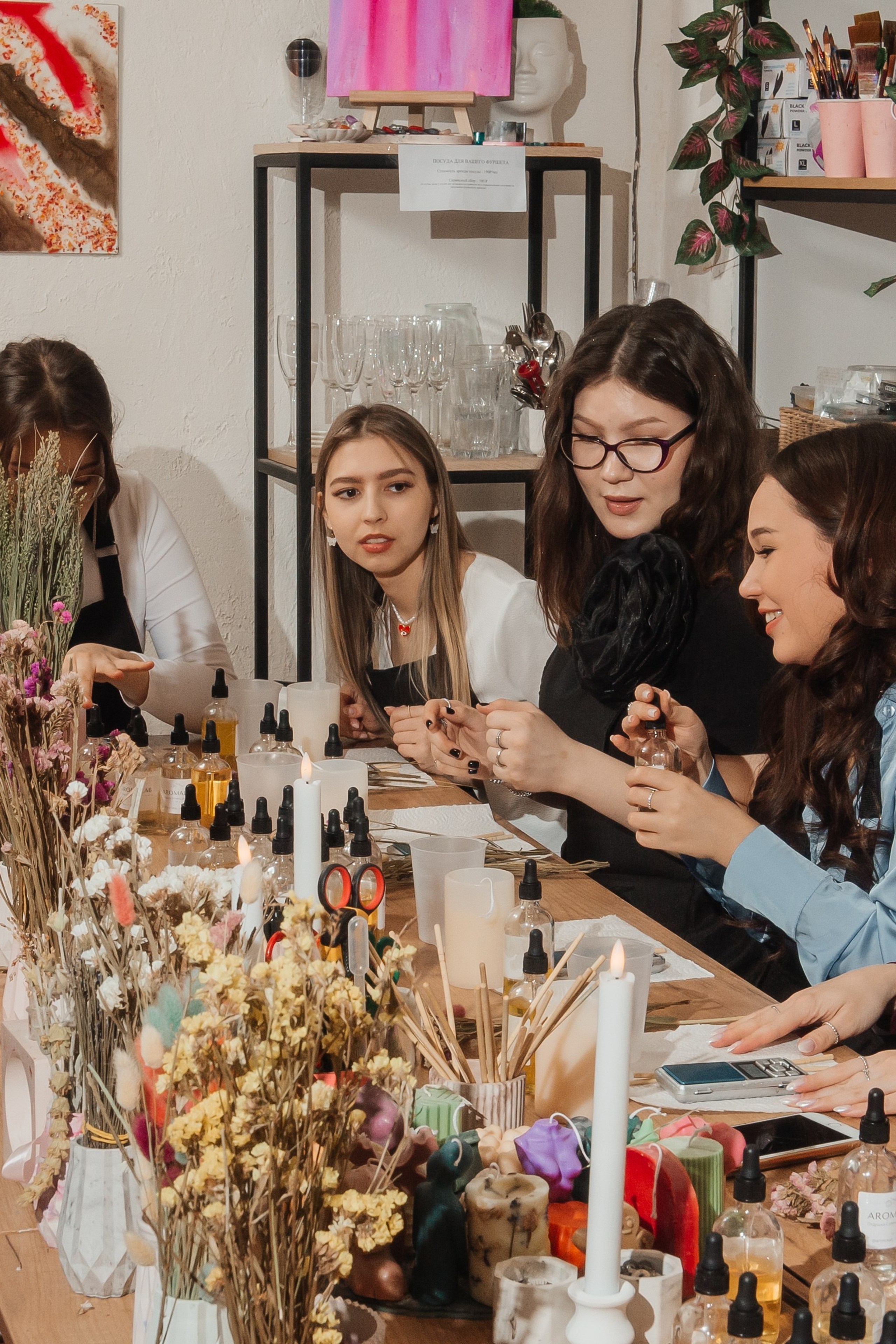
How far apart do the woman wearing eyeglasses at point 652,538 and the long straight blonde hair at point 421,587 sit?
271 millimetres

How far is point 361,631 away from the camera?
249cm

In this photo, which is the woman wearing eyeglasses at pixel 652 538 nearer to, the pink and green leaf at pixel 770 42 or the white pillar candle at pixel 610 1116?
the pink and green leaf at pixel 770 42

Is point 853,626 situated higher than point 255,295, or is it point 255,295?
point 255,295

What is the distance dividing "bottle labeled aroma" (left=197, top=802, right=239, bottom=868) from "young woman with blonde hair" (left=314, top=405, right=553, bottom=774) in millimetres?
873

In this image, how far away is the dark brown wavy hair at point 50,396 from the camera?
2.35 meters

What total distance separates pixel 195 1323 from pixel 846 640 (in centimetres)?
112

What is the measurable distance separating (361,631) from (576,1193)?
1.66 metres

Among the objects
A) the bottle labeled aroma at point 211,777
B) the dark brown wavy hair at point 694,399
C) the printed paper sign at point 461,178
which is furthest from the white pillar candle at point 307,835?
the printed paper sign at point 461,178

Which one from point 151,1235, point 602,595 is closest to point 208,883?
point 151,1235

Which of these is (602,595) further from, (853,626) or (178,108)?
(178,108)

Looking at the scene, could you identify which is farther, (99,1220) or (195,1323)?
(99,1220)

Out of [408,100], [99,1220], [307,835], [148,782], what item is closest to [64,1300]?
[99,1220]

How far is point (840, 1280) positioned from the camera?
0.74 meters

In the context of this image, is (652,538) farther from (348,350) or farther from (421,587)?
(348,350)
